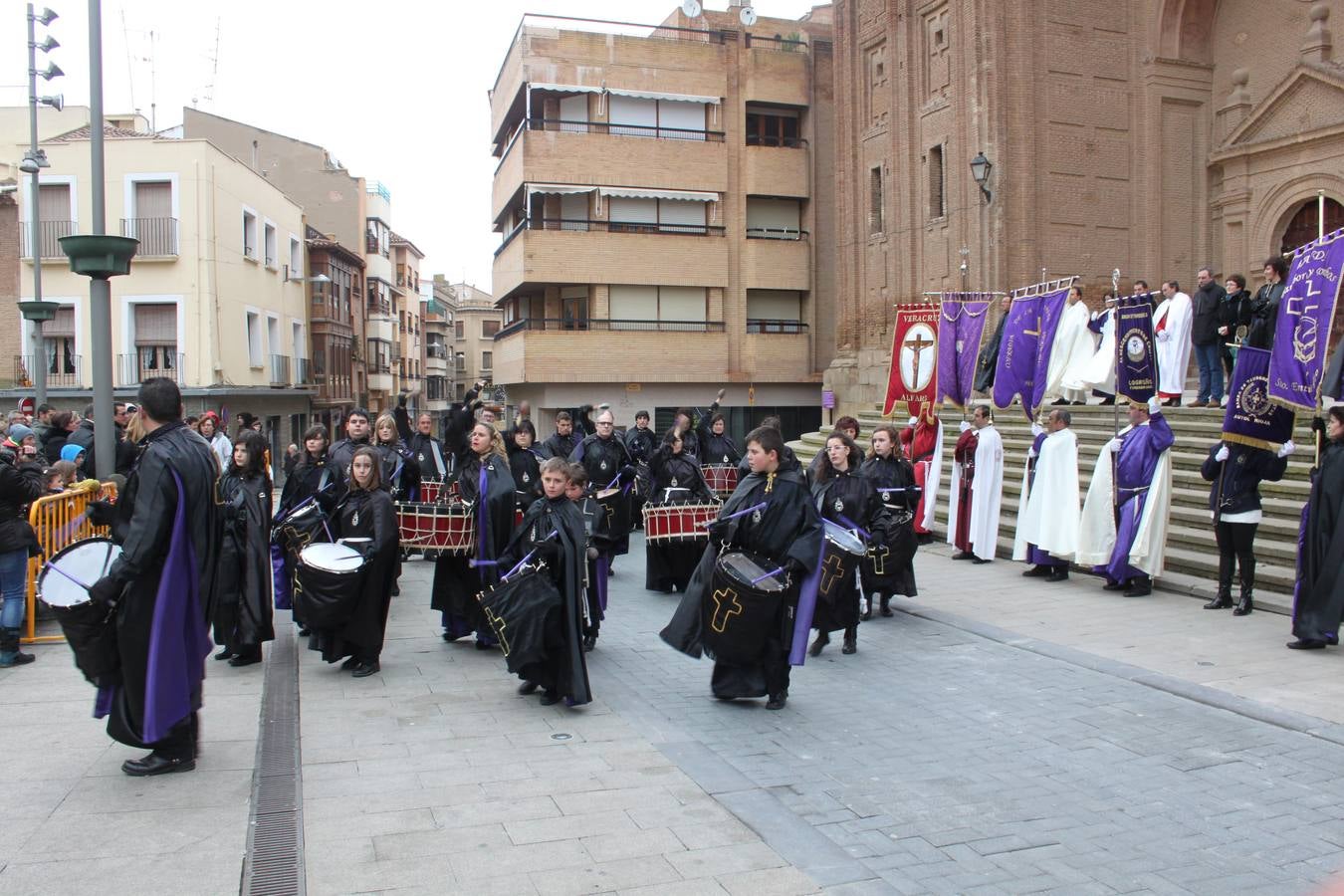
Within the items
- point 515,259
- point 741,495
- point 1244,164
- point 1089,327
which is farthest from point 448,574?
point 515,259

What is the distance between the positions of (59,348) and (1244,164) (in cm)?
3031

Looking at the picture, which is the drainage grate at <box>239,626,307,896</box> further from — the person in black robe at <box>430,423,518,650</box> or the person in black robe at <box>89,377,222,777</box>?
the person in black robe at <box>430,423,518,650</box>

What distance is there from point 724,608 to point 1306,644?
5.00m

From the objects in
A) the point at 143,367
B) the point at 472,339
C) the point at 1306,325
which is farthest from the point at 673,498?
the point at 472,339

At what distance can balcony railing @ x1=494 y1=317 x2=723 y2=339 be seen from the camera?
1336 inches

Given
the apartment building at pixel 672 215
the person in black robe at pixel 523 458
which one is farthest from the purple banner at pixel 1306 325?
the apartment building at pixel 672 215

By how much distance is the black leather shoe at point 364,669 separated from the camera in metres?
8.30

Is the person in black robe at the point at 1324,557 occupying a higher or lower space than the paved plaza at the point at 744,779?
higher

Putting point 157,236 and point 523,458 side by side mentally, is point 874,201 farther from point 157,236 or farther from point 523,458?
point 523,458

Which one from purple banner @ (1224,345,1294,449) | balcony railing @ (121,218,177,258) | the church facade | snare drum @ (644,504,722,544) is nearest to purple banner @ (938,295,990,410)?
purple banner @ (1224,345,1294,449)

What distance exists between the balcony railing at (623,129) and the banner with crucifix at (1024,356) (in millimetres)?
21531

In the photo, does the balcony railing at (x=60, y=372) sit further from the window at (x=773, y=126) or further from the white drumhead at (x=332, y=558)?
the white drumhead at (x=332, y=558)

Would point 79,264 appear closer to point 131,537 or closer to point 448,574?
point 448,574

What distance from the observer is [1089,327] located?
13695 millimetres
